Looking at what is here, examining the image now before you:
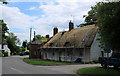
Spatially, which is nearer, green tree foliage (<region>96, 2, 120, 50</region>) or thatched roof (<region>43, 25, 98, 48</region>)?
green tree foliage (<region>96, 2, 120, 50</region>)

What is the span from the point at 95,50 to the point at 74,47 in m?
4.18

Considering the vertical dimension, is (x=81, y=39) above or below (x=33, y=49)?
above

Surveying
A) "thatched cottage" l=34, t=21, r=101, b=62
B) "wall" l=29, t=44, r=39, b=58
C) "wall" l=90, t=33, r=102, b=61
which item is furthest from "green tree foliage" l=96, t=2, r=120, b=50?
"wall" l=29, t=44, r=39, b=58

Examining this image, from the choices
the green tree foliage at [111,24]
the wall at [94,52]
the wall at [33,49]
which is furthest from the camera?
the wall at [33,49]

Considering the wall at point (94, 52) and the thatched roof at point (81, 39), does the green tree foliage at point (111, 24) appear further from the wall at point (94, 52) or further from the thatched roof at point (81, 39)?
the thatched roof at point (81, 39)

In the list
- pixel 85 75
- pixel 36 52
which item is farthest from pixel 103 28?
pixel 36 52

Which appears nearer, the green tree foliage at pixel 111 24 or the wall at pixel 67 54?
the green tree foliage at pixel 111 24

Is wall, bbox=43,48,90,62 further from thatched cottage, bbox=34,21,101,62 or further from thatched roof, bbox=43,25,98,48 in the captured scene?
thatched roof, bbox=43,25,98,48

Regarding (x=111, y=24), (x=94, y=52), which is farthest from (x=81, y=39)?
(x=111, y=24)

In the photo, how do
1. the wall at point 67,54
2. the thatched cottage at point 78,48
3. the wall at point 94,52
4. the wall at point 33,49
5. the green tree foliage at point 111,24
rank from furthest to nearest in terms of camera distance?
the wall at point 33,49 < the wall at point 67,54 < the thatched cottage at point 78,48 < the wall at point 94,52 < the green tree foliage at point 111,24

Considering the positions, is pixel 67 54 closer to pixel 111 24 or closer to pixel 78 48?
pixel 78 48

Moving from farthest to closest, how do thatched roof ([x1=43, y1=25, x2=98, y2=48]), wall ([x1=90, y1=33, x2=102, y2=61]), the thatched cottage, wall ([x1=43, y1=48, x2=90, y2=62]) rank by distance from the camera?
thatched roof ([x1=43, y1=25, x2=98, y2=48]), wall ([x1=43, y1=48, x2=90, y2=62]), the thatched cottage, wall ([x1=90, y1=33, x2=102, y2=61])

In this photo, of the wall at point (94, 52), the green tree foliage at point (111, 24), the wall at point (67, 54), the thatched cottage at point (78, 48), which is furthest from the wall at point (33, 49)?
the green tree foliage at point (111, 24)

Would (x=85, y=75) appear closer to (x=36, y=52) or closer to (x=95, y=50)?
(x=95, y=50)
